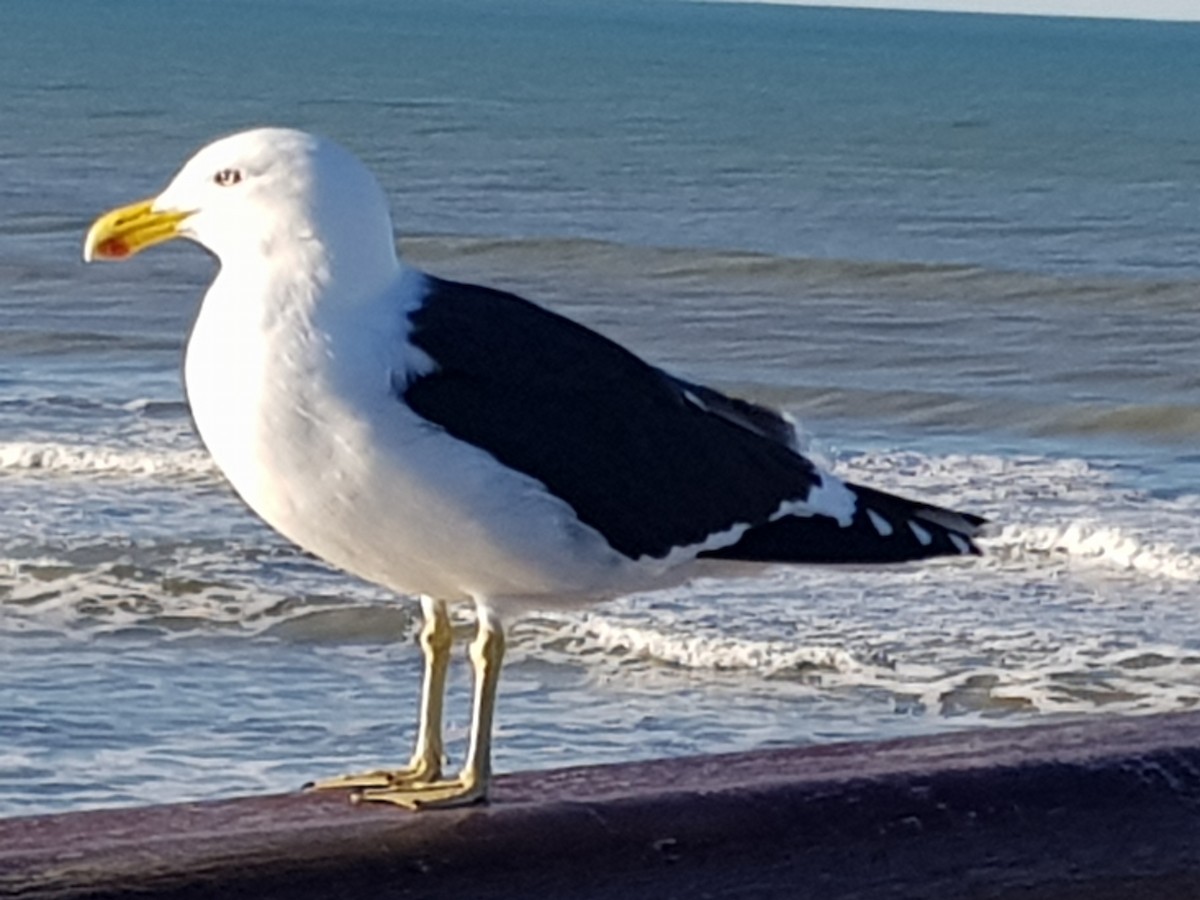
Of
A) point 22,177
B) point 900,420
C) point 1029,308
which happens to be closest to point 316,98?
point 22,177

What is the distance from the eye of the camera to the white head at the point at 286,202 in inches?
88.7

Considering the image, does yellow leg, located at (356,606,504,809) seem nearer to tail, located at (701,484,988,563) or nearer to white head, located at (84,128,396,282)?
tail, located at (701,484,988,563)

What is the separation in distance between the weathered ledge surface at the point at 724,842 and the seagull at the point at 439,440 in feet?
0.78

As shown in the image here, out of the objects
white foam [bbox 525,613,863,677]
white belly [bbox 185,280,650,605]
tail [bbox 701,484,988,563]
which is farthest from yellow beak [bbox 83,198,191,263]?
white foam [bbox 525,613,863,677]

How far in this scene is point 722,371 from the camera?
15.8 meters

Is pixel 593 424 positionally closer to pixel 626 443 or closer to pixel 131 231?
pixel 626 443

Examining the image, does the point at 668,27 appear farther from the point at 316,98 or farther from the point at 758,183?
the point at 758,183

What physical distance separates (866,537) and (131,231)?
0.74m

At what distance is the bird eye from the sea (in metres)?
0.69

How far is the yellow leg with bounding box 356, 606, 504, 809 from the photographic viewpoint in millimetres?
1958

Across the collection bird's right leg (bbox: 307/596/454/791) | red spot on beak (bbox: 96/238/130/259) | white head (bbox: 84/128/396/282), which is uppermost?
white head (bbox: 84/128/396/282)

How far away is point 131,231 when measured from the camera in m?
2.45

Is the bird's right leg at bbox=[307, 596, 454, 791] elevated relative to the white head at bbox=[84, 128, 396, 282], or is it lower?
lower

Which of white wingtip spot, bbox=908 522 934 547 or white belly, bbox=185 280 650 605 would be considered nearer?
white belly, bbox=185 280 650 605
